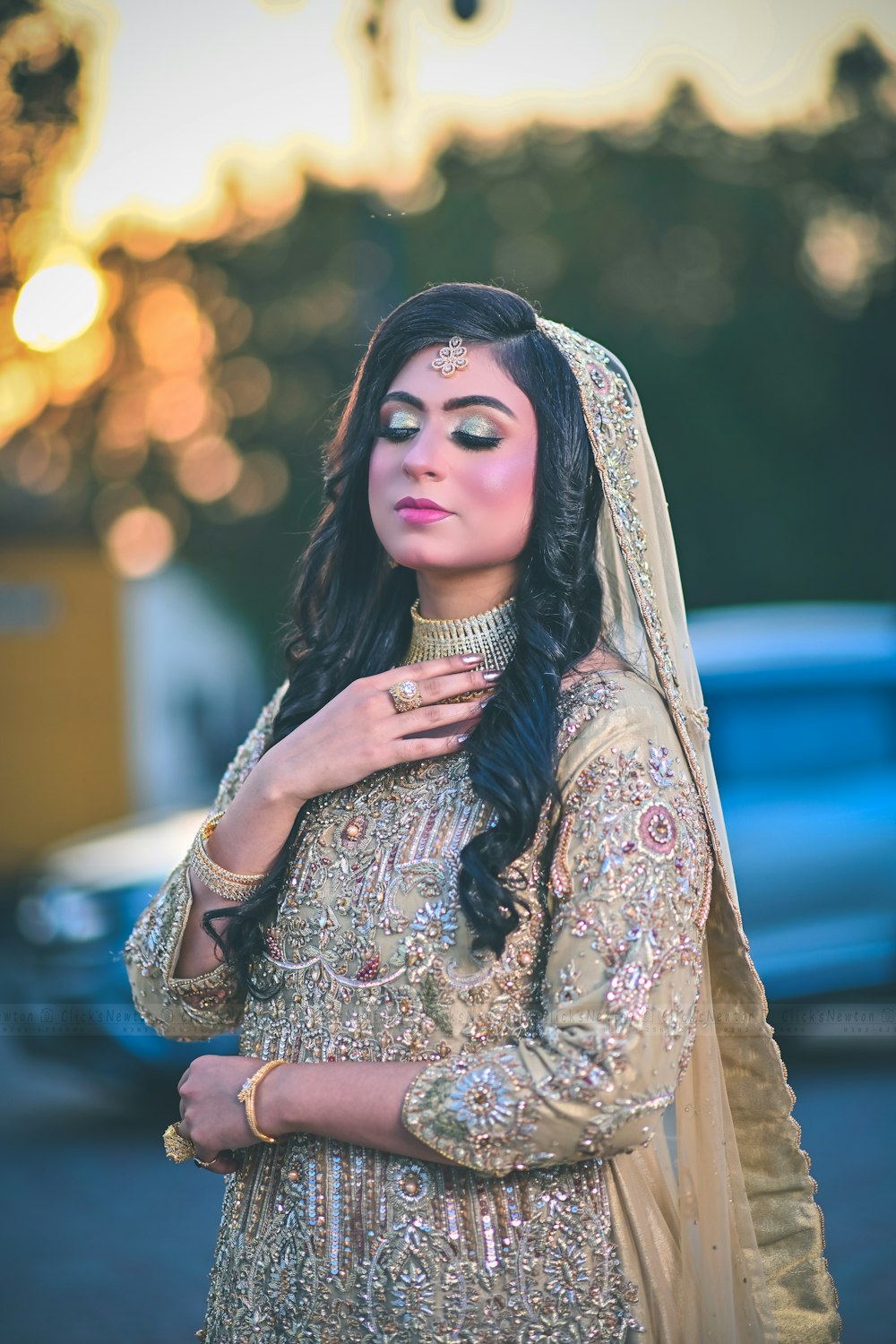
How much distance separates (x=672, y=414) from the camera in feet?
41.9

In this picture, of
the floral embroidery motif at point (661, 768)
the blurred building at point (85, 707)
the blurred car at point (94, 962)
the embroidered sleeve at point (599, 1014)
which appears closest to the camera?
the embroidered sleeve at point (599, 1014)

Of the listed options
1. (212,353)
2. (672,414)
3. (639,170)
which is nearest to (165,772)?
A: (212,353)

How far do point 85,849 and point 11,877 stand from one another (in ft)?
25.5

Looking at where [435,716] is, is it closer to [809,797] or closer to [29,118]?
[29,118]

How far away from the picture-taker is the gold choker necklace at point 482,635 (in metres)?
2.01

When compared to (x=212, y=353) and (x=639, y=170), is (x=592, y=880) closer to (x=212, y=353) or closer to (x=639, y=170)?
(x=639, y=170)

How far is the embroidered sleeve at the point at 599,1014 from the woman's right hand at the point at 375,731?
0.25m

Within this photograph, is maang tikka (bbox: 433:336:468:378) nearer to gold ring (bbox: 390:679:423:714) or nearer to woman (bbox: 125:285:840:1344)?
woman (bbox: 125:285:840:1344)

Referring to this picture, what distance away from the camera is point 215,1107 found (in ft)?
6.14

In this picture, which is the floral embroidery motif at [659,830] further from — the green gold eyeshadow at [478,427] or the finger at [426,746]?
the green gold eyeshadow at [478,427]

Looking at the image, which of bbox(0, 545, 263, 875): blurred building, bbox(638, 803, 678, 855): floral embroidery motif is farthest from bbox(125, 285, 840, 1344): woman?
bbox(0, 545, 263, 875): blurred building

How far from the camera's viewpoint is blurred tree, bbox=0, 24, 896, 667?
1181cm

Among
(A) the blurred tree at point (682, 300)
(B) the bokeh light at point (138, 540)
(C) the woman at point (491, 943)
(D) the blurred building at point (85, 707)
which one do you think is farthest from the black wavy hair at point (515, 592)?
(B) the bokeh light at point (138, 540)

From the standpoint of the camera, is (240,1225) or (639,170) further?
(639,170)
